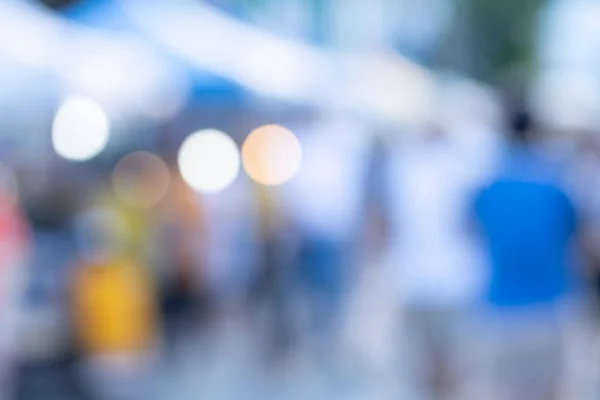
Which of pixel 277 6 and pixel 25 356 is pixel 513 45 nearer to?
pixel 277 6

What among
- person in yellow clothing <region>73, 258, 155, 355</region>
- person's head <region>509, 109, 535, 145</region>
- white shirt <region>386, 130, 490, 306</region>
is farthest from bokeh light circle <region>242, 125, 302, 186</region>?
person's head <region>509, 109, 535, 145</region>

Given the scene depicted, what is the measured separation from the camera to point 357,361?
8.62 metres

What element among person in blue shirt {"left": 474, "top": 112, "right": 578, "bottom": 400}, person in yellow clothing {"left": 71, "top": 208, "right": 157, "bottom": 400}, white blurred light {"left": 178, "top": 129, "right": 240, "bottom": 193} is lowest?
person in yellow clothing {"left": 71, "top": 208, "right": 157, "bottom": 400}

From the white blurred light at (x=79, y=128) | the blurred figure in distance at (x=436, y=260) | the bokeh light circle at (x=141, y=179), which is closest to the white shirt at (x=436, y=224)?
the blurred figure in distance at (x=436, y=260)

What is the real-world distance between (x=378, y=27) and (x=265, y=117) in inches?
720

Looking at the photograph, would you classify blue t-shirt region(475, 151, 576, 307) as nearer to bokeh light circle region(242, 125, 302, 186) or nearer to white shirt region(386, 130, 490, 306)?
white shirt region(386, 130, 490, 306)

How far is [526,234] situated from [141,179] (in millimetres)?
5575

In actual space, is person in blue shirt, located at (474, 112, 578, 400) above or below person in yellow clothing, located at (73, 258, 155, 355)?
above

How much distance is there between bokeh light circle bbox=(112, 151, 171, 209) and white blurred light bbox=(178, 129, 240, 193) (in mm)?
226

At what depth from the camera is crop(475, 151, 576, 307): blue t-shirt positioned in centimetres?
577

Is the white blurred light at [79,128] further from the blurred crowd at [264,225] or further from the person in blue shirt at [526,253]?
the person in blue shirt at [526,253]

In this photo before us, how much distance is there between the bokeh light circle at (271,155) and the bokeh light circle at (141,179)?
0.89 m

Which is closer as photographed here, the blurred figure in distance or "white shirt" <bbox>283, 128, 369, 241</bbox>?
the blurred figure in distance

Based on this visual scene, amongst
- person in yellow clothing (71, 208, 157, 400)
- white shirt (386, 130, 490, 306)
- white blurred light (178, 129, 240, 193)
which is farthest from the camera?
white blurred light (178, 129, 240, 193)
